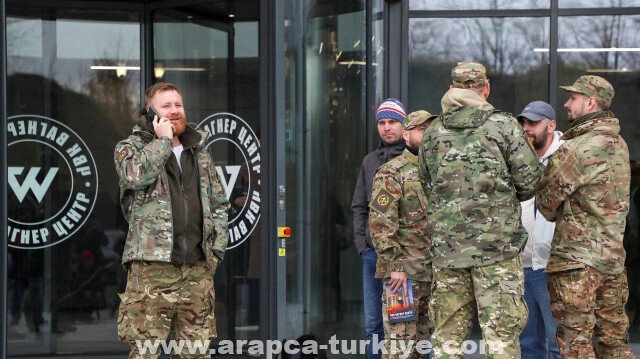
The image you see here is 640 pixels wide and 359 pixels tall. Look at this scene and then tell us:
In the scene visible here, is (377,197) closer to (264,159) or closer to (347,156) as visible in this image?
(264,159)

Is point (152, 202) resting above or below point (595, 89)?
below

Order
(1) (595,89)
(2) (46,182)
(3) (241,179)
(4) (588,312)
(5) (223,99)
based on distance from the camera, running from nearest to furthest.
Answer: (4) (588,312)
(1) (595,89)
(3) (241,179)
(5) (223,99)
(2) (46,182)

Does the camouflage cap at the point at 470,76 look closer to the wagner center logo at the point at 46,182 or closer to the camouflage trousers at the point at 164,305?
the camouflage trousers at the point at 164,305

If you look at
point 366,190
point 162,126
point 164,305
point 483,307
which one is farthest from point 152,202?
point 366,190

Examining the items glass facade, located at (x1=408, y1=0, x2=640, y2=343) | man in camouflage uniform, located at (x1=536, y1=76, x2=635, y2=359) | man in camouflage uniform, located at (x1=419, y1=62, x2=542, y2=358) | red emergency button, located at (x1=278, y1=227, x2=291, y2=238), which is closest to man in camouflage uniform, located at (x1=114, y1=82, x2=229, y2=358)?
red emergency button, located at (x1=278, y1=227, x2=291, y2=238)

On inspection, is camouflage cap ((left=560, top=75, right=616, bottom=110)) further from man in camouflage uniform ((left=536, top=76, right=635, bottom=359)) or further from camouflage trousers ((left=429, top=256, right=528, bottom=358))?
camouflage trousers ((left=429, top=256, right=528, bottom=358))

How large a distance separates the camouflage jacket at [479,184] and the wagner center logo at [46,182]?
3.41 m

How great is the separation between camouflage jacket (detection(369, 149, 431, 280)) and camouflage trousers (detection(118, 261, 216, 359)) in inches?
49.0

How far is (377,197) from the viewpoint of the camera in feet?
19.3

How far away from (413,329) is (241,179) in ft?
6.26

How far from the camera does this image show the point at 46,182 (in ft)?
24.1

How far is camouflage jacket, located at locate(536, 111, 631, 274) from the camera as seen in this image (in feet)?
17.4

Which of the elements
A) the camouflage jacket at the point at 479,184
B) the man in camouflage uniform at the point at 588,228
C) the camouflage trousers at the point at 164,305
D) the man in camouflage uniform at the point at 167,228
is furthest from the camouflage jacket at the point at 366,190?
the camouflage trousers at the point at 164,305

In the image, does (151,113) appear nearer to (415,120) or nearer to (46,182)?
(415,120)
